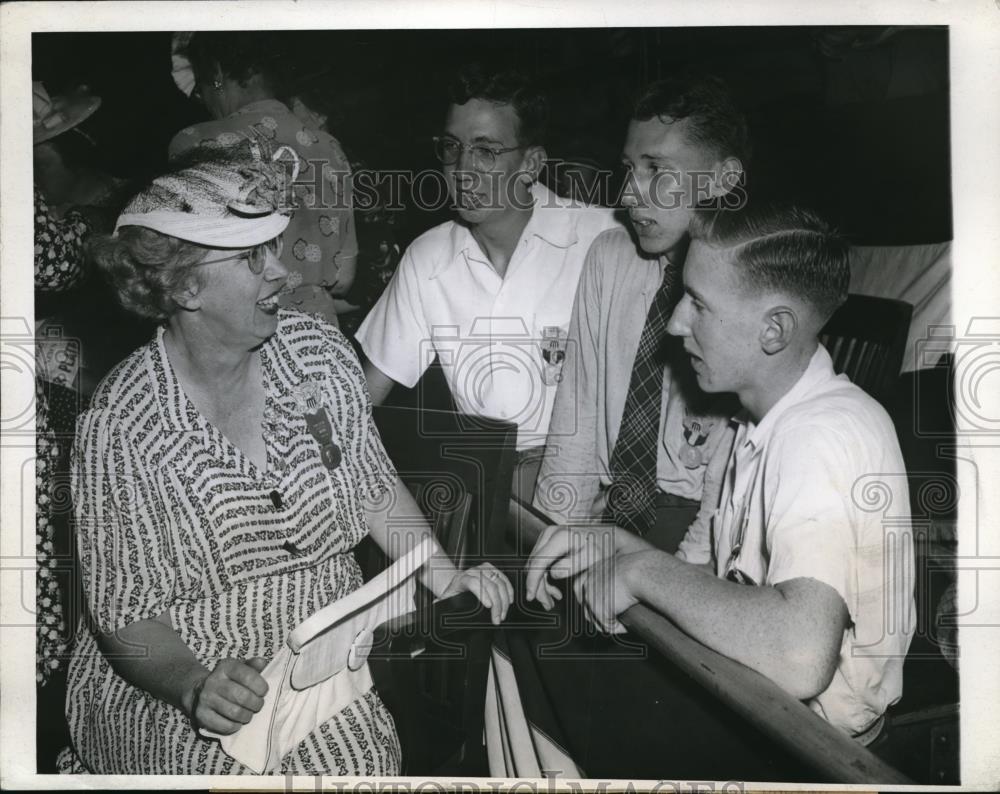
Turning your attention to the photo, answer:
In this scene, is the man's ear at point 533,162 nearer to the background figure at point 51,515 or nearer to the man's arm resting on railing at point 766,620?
the man's arm resting on railing at point 766,620

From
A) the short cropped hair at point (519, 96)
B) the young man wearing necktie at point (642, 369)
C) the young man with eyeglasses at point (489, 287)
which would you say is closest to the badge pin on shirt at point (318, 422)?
the young man with eyeglasses at point (489, 287)

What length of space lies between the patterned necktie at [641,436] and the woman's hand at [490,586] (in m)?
0.31

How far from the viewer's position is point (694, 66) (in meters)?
2.22

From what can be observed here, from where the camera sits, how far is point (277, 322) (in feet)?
7.43

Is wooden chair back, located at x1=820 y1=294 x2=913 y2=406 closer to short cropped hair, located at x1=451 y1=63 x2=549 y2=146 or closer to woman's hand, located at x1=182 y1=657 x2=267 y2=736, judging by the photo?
short cropped hair, located at x1=451 y1=63 x2=549 y2=146

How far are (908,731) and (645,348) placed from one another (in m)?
1.09

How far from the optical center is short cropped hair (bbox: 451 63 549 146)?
223cm

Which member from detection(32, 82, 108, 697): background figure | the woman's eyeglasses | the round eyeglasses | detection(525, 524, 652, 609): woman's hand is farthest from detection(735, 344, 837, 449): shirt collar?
detection(32, 82, 108, 697): background figure

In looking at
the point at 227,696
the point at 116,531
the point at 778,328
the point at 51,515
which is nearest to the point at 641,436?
the point at 778,328

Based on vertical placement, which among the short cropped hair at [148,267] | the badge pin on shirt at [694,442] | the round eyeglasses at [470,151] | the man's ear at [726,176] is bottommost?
the badge pin on shirt at [694,442]

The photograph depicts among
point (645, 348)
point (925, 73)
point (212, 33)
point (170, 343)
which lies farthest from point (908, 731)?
point (212, 33)

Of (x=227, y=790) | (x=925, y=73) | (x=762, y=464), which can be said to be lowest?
(x=227, y=790)

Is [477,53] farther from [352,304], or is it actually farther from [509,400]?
[509,400]

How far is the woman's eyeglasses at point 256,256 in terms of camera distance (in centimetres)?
221
